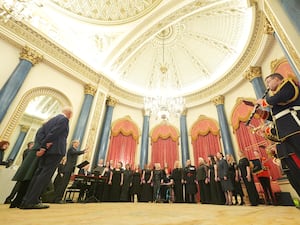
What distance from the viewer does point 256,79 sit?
5926mm

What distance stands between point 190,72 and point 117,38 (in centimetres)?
461

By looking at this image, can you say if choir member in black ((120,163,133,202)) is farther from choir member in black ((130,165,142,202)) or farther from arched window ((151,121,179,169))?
arched window ((151,121,179,169))

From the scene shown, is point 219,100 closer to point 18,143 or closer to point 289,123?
point 289,123

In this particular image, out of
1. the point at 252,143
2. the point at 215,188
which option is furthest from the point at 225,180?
the point at 252,143

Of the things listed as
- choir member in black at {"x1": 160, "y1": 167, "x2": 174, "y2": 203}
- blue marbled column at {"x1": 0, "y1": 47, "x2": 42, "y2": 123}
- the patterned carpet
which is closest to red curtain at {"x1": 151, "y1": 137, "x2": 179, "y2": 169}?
choir member in black at {"x1": 160, "y1": 167, "x2": 174, "y2": 203}

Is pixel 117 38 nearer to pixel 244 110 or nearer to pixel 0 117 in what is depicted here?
pixel 0 117

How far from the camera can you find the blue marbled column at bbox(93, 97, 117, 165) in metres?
6.96

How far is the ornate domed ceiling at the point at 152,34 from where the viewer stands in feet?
19.9

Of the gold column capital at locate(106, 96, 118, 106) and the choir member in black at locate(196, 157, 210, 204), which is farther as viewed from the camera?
the gold column capital at locate(106, 96, 118, 106)

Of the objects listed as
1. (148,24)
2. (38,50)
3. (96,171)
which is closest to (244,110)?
(148,24)

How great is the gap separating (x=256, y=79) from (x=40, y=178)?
23.0ft

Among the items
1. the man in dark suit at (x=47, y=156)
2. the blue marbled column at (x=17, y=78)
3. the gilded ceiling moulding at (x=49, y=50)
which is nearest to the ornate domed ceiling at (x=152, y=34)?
the gilded ceiling moulding at (x=49, y=50)

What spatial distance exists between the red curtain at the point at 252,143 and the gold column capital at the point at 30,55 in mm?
8237

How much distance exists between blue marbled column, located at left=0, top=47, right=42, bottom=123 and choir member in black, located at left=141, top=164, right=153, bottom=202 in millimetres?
4745
